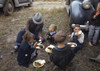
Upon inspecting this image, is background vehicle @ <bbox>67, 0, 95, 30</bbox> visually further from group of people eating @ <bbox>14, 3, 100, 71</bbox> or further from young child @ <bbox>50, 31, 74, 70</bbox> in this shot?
young child @ <bbox>50, 31, 74, 70</bbox>

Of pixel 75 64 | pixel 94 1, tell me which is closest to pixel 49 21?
pixel 94 1

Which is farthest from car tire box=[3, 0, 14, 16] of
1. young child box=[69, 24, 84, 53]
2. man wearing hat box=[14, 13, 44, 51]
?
young child box=[69, 24, 84, 53]

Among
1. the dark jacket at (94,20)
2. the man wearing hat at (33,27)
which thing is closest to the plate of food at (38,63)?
the man wearing hat at (33,27)

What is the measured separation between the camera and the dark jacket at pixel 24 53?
2.67 m

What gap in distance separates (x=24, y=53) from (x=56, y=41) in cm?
85

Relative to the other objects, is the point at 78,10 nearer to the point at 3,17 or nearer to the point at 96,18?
the point at 96,18

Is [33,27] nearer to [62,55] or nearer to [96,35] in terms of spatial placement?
[62,55]

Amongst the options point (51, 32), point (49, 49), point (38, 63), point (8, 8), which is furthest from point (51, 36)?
point (8, 8)

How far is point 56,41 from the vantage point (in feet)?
7.77

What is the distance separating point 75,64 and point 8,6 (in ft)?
17.3

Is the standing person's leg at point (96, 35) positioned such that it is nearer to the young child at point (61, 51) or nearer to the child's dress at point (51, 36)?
the child's dress at point (51, 36)

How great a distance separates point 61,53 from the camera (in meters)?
2.39

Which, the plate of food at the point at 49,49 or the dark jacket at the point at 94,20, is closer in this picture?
the plate of food at the point at 49,49

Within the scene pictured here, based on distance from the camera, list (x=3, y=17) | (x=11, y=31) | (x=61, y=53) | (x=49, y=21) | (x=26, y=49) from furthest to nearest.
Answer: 1. (x=3, y=17)
2. (x=49, y=21)
3. (x=11, y=31)
4. (x=26, y=49)
5. (x=61, y=53)
